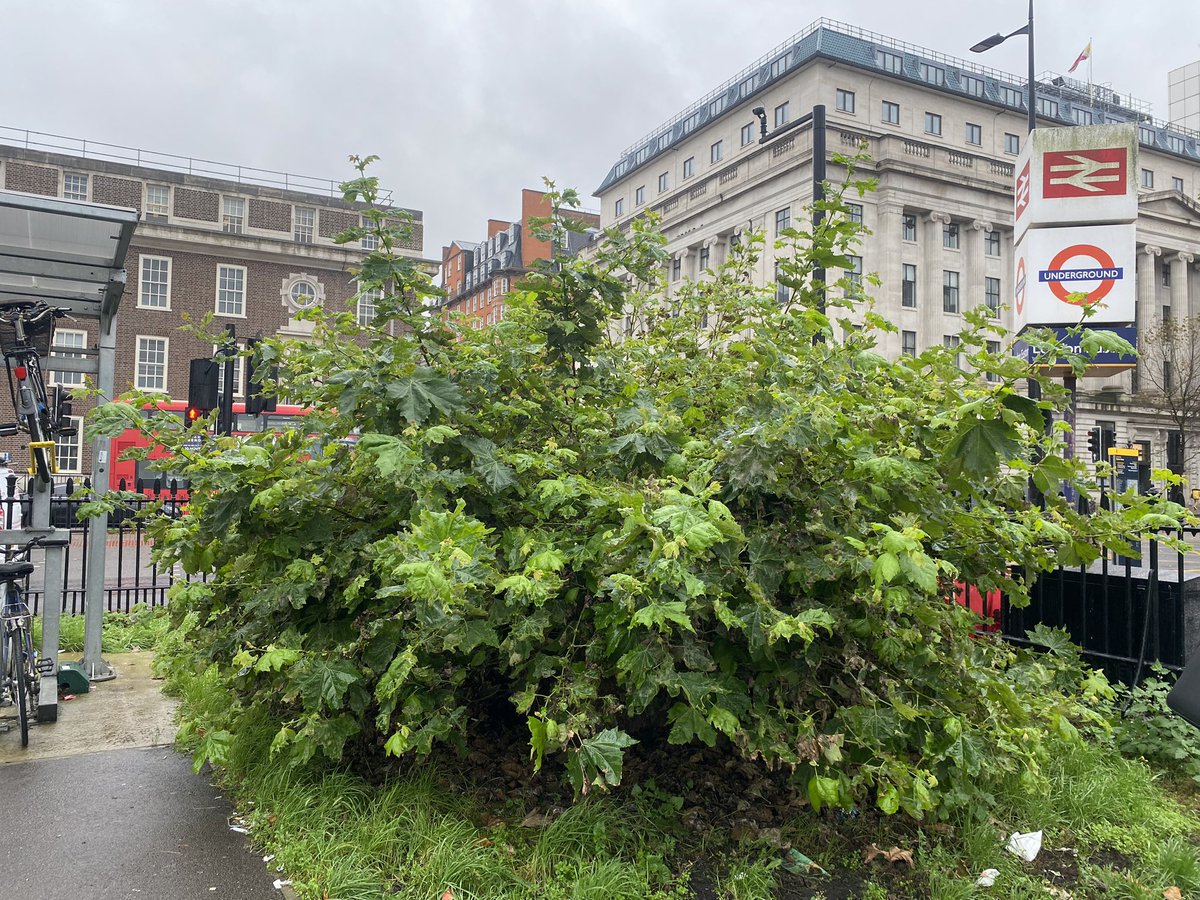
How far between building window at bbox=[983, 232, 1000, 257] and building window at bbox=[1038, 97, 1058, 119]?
18.1 metres

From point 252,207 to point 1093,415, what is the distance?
5125 centimetres

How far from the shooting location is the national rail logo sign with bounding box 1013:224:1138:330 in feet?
43.4

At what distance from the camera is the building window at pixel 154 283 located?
43031 millimetres

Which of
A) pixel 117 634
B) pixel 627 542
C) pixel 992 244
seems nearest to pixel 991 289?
pixel 992 244

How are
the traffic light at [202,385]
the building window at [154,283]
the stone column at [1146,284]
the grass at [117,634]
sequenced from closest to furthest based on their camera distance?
the grass at [117,634] → the traffic light at [202,385] → the building window at [154,283] → the stone column at [1146,284]

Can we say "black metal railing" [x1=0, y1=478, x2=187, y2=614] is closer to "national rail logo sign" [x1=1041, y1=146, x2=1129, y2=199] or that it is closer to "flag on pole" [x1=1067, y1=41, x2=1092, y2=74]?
"national rail logo sign" [x1=1041, y1=146, x2=1129, y2=199]

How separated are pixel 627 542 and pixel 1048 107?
77.0 metres

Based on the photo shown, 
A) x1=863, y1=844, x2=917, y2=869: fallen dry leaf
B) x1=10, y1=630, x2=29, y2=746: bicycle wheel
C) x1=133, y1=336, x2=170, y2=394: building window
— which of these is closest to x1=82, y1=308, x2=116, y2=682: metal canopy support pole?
x1=10, y1=630, x2=29, y2=746: bicycle wheel

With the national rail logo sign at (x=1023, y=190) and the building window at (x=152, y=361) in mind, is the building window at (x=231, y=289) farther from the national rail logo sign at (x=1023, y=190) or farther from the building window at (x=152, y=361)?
the national rail logo sign at (x=1023, y=190)

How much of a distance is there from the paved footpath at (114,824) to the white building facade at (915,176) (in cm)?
3633

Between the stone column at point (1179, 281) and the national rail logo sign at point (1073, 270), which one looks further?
the stone column at point (1179, 281)

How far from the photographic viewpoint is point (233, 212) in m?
47.8

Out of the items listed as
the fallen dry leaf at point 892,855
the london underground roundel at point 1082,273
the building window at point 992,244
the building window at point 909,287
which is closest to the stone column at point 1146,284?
the building window at point 992,244

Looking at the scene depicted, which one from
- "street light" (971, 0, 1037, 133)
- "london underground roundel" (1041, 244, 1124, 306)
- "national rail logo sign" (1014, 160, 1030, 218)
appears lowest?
"london underground roundel" (1041, 244, 1124, 306)
